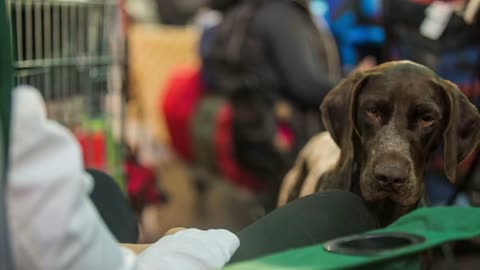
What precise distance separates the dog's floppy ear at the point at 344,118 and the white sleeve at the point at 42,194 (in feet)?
2.47

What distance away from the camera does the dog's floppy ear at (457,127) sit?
1495 millimetres

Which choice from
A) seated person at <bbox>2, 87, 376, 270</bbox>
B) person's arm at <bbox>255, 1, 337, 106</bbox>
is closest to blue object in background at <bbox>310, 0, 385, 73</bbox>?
person's arm at <bbox>255, 1, 337, 106</bbox>

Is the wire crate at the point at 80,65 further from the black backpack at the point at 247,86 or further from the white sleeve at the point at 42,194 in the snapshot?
the white sleeve at the point at 42,194

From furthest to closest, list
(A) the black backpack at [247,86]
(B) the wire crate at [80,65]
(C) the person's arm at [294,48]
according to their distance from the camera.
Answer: (A) the black backpack at [247,86] < (C) the person's arm at [294,48] < (B) the wire crate at [80,65]

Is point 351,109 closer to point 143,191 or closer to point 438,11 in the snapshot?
point 438,11

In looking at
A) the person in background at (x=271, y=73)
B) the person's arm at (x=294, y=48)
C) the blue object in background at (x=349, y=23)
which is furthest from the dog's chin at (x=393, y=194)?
the blue object in background at (x=349, y=23)

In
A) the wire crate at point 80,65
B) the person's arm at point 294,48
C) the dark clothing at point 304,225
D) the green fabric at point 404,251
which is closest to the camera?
the green fabric at point 404,251

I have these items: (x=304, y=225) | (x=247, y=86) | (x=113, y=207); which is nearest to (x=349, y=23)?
(x=247, y=86)

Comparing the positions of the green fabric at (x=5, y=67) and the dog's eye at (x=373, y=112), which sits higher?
the green fabric at (x=5, y=67)

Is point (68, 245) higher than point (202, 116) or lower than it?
higher

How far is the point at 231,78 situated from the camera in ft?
10.7

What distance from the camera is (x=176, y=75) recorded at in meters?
3.98

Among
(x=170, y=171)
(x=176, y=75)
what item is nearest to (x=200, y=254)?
(x=176, y=75)

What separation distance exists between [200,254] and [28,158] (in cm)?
30
